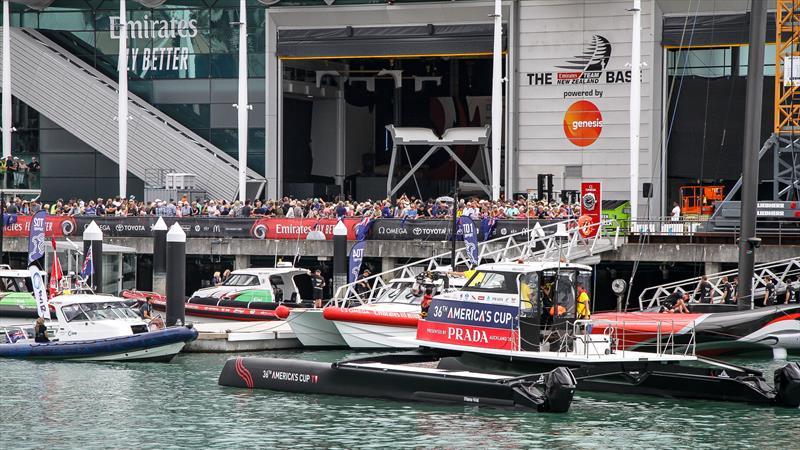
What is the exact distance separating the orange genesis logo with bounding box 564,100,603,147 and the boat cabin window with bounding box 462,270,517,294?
32.1 metres

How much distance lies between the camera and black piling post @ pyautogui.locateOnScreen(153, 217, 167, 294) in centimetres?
4522

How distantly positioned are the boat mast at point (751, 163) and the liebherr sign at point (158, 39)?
35.0 m

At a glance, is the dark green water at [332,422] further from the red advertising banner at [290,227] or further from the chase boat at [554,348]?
the red advertising banner at [290,227]

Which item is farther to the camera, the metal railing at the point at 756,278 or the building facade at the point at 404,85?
the building facade at the point at 404,85

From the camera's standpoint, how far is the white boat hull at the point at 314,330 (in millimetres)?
39344

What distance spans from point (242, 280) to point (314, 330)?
4.51 m

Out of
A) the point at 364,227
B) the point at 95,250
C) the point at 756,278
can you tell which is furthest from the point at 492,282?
the point at 95,250

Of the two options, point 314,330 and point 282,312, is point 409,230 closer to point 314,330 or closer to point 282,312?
point 282,312

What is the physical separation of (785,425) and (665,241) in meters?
19.9

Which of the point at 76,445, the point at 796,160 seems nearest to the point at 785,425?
the point at 76,445

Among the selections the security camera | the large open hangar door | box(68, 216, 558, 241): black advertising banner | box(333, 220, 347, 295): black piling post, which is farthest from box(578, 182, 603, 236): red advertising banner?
the large open hangar door

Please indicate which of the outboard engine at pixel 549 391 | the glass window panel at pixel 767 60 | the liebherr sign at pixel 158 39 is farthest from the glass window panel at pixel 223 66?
the outboard engine at pixel 549 391

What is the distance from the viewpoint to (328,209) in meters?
51.6

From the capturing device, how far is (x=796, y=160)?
53.2m
